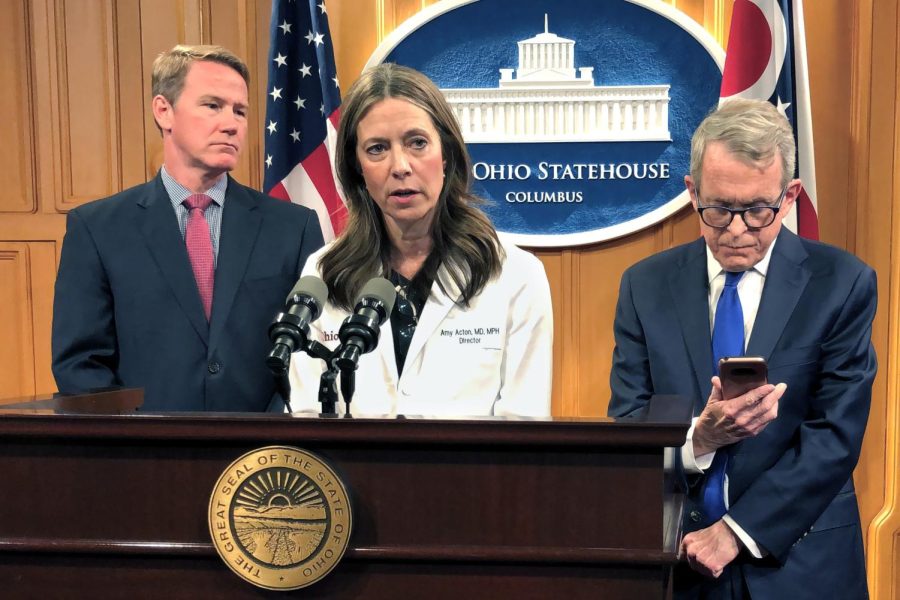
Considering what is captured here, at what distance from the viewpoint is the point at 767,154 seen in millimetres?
2045

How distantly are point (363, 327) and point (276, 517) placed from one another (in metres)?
0.30

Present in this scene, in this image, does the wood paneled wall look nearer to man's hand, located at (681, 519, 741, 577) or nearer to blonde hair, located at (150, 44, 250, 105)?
blonde hair, located at (150, 44, 250, 105)

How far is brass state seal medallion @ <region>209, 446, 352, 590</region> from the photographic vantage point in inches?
54.7

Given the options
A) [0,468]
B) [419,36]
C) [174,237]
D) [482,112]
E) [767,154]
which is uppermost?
[419,36]

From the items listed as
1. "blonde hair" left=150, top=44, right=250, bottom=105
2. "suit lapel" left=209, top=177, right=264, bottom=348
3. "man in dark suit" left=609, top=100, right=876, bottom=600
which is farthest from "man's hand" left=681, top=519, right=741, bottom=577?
"blonde hair" left=150, top=44, right=250, bottom=105

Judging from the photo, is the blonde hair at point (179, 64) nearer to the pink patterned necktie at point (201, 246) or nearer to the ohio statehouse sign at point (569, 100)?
the pink patterned necktie at point (201, 246)

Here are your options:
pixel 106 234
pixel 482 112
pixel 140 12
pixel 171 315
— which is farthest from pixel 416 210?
pixel 140 12

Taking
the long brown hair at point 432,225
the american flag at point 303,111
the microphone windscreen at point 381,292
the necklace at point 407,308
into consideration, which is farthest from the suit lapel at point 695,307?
the american flag at point 303,111

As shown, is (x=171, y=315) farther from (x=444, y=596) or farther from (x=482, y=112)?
(x=482, y=112)

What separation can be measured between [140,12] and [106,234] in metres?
1.89

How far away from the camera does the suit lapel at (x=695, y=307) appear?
2.06m

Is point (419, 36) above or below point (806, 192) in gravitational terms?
above

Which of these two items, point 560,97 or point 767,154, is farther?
point 560,97

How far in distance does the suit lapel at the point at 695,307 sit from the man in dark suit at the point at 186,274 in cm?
93
